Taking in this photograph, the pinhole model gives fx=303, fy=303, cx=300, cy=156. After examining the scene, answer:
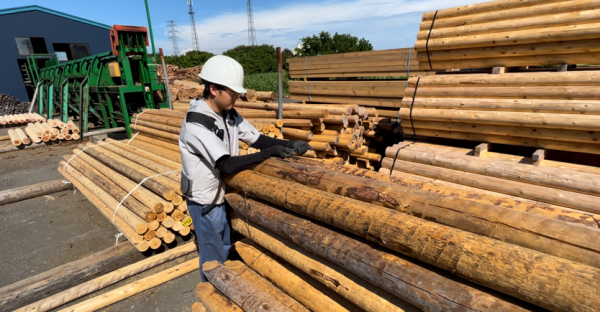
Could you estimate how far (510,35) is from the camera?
4.67 meters

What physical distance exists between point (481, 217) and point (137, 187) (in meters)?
5.35

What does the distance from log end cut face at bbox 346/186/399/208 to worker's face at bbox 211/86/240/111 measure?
1.48 meters

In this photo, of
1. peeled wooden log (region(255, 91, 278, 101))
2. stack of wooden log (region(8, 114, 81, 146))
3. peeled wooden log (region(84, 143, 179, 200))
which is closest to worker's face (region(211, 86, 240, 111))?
peeled wooden log (region(84, 143, 179, 200))

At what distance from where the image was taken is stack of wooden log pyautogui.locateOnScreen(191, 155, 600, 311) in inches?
58.7

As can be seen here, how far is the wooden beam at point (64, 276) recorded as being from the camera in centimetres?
375

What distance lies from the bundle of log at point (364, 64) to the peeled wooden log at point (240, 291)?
6117 mm

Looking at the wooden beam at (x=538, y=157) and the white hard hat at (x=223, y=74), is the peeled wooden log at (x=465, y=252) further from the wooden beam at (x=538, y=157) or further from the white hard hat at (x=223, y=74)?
the wooden beam at (x=538, y=157)

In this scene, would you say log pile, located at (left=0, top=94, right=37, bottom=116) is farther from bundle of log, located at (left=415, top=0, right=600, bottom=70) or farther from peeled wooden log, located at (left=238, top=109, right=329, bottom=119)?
bundle of log, located at (left=415, top=0, right=600, bottom=70)

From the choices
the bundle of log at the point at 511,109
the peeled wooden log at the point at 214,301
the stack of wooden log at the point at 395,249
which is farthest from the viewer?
the bundle of log at the point at 511,109

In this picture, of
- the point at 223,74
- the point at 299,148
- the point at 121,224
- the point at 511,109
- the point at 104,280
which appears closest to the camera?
the point at 223,74

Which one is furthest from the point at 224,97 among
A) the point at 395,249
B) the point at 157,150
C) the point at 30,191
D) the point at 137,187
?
the point at 30,191

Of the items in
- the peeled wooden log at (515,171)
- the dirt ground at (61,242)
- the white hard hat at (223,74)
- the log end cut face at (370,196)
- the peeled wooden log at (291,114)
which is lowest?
the dirt ground at (61,242)

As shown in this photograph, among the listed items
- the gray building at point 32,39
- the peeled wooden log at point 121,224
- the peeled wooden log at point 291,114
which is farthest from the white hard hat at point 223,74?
the gray building at point 32,39

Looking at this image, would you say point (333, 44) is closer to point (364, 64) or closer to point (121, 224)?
point (364, 64)
